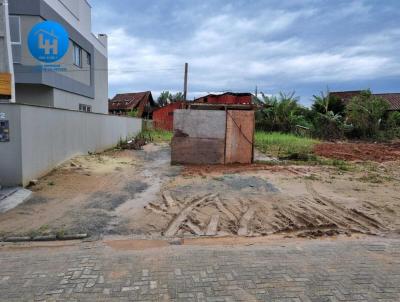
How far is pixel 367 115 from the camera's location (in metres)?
27.7

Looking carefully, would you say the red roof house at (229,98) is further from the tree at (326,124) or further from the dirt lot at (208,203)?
the dirt lot at (208,203)

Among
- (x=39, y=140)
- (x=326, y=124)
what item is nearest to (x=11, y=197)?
(x=39, y=140)

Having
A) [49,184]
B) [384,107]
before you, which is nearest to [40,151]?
[49,184]

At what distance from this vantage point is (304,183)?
9.25 meters

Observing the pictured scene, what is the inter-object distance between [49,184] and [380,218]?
720 cm

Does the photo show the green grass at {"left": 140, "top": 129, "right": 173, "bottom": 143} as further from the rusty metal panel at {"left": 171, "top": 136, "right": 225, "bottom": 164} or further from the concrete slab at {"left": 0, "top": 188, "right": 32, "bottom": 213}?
the concrete slab at {"left": 0, "top": 188, "right": 32, "bottom": 213}

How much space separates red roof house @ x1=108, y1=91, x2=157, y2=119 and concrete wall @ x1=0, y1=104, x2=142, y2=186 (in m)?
30.7

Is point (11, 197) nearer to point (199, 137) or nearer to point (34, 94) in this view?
point (199, 137)

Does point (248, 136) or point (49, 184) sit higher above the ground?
point (248, 136)

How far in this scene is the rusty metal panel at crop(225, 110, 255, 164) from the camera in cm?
1245

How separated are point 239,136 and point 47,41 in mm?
10863

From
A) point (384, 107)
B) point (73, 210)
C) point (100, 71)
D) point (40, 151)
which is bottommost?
point (73, 210)

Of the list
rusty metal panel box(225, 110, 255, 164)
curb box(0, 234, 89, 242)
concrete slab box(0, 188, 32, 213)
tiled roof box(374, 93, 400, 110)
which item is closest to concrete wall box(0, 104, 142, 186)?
concrete slab box(0, 188, 32, 213)

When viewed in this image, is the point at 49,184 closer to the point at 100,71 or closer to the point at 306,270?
the point at 306,270
